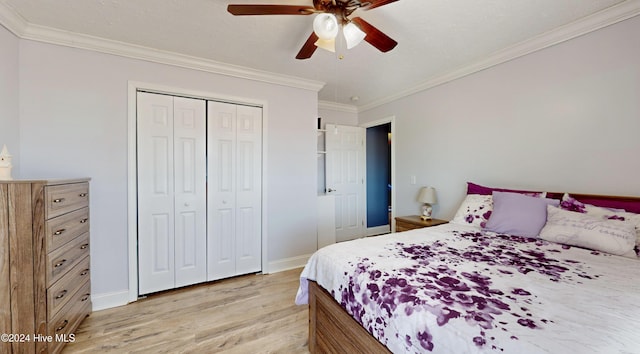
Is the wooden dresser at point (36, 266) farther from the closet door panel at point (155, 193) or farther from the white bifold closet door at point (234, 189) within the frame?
the white bifold closet door at point (234, 189)

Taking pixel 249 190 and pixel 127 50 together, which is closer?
pixel 127 50

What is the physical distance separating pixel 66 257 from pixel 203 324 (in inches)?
42.8

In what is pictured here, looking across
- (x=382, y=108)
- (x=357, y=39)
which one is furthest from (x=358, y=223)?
(x=357, y=39)

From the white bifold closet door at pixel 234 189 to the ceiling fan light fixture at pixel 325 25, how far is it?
161cm

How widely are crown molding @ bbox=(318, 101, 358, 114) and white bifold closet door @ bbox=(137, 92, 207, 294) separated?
2015 millimetres

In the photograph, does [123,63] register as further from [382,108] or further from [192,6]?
[382,108]

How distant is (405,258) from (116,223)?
8.29 ft

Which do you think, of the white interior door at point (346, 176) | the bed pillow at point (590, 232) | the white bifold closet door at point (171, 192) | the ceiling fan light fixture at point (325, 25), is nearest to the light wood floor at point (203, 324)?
the white bifold closet door at point (171, 192)

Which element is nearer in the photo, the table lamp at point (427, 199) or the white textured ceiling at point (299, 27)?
the white textured ceiling at point (299, 27)

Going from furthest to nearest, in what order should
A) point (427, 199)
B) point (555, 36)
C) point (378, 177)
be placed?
point (378, 177) < point (427, 199) < point (555, 36)

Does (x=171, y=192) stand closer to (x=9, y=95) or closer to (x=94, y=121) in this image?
(x=94, y=121)

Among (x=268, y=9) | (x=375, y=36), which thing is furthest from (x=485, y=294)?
(x=268, y=9)

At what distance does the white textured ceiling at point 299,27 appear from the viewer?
1.72 m

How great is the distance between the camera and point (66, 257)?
172 cm
